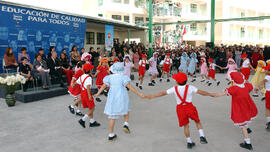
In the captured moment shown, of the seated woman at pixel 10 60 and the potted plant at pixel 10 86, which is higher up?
the seated woman at pixel 10 60

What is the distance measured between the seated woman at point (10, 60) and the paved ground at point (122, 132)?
2.56 meters

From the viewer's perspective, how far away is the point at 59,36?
12.8 meters

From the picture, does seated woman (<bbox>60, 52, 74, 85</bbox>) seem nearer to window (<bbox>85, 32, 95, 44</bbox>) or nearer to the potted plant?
the potted plant

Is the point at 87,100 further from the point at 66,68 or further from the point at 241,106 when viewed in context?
the point at 66,68

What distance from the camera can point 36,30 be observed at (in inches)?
452

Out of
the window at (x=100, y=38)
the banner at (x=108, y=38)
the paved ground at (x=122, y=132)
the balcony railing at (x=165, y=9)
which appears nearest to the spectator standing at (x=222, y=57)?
the banner at (x=108, y=38)

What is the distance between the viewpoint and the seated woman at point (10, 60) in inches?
378

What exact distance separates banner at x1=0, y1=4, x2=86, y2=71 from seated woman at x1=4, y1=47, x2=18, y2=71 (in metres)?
0.51

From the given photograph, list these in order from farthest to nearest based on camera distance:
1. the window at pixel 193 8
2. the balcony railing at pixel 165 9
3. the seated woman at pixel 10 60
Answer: the window at pixel 193 8
the balcony railing at pixel 165 9
the seated woman at pixel 10 60

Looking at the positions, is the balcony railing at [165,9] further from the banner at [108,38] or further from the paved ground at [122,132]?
the paved ground at [122,132]

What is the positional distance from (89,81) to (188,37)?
105 ft

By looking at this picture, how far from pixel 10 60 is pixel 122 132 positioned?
681 centimetres

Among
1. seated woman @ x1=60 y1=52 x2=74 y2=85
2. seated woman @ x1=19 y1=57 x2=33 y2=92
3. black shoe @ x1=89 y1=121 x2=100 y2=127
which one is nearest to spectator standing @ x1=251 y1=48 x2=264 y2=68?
seated woman @ x1=60 y1=52 x2=74 y2=85

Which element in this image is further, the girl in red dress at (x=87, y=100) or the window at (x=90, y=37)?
the window at (x=90, y=37)
